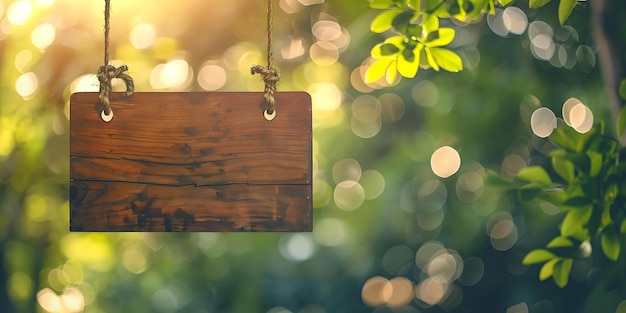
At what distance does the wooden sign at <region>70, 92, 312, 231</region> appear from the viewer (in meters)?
1.19

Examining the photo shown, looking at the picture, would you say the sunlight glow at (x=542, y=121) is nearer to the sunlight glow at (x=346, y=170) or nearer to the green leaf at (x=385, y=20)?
the sunlight glow at (x=346, y=170)

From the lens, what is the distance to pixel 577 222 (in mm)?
1974

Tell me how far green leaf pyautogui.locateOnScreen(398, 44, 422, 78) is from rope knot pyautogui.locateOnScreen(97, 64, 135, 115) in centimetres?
69

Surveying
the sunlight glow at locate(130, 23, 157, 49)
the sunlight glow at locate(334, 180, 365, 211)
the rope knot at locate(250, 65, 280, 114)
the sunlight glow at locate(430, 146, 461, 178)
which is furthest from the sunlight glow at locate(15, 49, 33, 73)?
the rope knot at locate(250, 65, 280, 114)

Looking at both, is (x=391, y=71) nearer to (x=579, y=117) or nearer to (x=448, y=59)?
(x=448, y=59)

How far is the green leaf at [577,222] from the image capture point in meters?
A: 1.96

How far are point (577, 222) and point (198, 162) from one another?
1.10m

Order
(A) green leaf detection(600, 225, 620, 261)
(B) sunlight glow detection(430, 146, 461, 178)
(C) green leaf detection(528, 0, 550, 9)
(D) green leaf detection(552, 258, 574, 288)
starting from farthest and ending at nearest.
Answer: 1. (B) sunlight glow detection(430, 146, 461, 178)
2. (D) green leaf detection(552, 258, 574, 288)
3. (A) green leaf detection(600, 225, 620, 261)
4. (C) green leaf detection(528, 0, 550, 9)

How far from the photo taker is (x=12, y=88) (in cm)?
343

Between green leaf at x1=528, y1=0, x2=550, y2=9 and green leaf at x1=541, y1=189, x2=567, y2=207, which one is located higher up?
green leaf at x1=528, y1=0, x2=550, y2=9

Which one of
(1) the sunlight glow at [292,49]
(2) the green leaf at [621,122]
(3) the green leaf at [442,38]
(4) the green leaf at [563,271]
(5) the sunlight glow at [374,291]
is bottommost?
(5) the sunlight glow at [374,291]

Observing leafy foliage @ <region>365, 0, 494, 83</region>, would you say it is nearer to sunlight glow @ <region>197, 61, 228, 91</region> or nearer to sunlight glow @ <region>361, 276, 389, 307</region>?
sunlight glow @ <region>197, 61, 228, 91</region>

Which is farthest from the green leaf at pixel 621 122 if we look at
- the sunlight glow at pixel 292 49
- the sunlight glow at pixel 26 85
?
the sunlight glow at pixel 26 85

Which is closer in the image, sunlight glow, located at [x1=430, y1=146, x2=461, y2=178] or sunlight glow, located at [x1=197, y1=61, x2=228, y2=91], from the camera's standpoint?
sunlight glow, located at [x1=430, y1=146, x2=461, y2=178]
